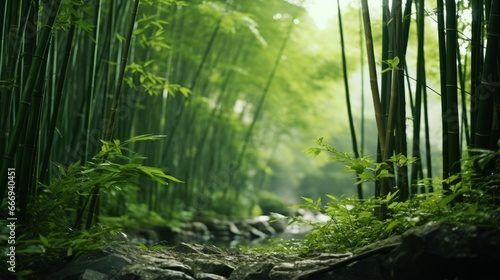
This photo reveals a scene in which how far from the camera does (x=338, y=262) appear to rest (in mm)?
2006

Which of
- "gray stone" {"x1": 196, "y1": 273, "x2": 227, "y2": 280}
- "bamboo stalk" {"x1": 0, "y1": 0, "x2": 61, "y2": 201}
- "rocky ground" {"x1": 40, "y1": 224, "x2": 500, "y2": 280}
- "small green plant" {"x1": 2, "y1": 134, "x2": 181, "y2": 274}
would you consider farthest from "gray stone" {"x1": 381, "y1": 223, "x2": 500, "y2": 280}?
"bamboo stalk" {"x1": 0, "y1": 0, "x2": 61, "y2": 201}

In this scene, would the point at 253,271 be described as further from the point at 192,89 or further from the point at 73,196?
the point at 192,89

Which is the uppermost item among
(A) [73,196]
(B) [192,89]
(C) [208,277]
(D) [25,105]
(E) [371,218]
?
(B) [192,89]

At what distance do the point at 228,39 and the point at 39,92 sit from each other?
20.2 feet

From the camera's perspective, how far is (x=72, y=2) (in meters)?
2.41

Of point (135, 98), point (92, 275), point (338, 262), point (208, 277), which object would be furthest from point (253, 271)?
point (135, 98)

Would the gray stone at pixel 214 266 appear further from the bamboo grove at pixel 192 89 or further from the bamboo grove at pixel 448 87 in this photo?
the bamboo grove at pixel 448 87

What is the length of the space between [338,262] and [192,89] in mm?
5270

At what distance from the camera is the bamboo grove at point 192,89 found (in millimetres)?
2309

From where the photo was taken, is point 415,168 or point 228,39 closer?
point 415,168

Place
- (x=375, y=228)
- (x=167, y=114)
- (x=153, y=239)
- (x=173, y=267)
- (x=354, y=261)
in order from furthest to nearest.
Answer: (x=167, y=114) → (x=153, y=239) → (x=375, y=228) → (x=173, y=267) → (x=354, y=261)

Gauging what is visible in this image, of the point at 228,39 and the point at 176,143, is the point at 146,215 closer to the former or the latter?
the point at 176,143

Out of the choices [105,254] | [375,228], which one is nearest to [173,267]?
[105,254]

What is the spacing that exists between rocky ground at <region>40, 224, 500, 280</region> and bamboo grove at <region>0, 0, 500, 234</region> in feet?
0.86
